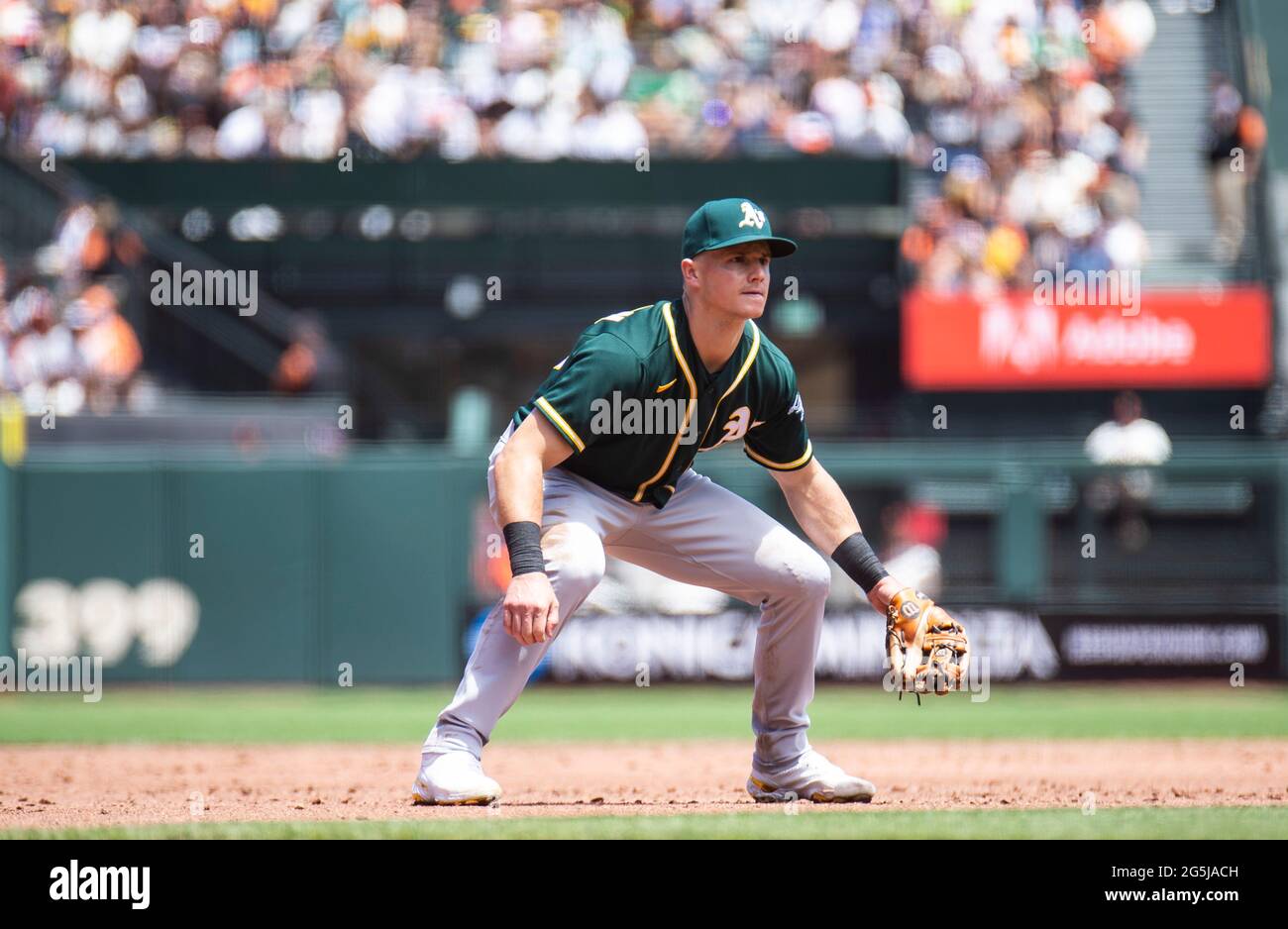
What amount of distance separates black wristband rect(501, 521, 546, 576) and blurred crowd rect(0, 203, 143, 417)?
995 centimetres

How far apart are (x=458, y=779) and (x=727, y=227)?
1929 mm

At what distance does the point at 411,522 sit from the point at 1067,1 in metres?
9.68

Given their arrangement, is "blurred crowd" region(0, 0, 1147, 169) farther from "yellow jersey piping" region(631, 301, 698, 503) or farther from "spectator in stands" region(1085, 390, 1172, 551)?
"yellow jersey piping" region(631, 301, 698, 503)

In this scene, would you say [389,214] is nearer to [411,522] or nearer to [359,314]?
[359,314]

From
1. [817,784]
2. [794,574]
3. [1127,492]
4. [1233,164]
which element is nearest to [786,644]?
[794,574]

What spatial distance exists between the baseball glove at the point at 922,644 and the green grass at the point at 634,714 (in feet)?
13.3

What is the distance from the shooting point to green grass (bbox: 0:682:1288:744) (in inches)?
382

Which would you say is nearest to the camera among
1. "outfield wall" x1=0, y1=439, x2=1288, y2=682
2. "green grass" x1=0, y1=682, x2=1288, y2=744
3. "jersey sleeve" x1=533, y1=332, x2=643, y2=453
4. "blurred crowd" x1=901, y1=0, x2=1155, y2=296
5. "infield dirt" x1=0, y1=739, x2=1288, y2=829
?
"jersey sleeve" x1=533, y1=332, x2=643, y2=453

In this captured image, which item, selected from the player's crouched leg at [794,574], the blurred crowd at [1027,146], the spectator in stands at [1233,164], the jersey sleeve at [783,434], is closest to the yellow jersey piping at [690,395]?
the jersey sleeve at [783,434]

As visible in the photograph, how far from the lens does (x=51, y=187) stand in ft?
49.1

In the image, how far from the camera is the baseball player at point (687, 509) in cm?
512

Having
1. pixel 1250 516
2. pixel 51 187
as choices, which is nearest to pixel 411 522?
pixel 51 187

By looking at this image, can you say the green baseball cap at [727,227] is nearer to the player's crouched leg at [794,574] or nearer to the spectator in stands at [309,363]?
the player's crouched leg at [794,574]

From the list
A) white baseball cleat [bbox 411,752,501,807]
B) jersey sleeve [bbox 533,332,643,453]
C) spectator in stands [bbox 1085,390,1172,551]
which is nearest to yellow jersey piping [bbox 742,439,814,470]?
jersey sleeve [bbox 533,332,643,453]
